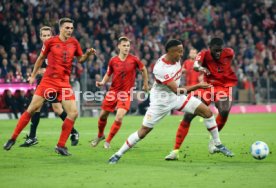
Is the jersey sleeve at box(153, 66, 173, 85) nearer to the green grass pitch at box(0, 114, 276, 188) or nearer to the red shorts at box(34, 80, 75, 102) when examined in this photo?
the green grass pitch at box(0, 114, 276, 188)

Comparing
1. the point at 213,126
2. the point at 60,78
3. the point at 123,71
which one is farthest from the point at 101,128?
the point at 213,126

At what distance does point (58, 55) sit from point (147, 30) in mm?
19579

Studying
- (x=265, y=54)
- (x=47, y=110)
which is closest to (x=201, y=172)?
(x=47, y=110)

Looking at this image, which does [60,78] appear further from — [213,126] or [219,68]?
[219,68]

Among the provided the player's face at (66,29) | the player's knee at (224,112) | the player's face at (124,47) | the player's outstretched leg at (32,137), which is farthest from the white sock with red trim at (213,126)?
the player's outstretched leg at (32,137)

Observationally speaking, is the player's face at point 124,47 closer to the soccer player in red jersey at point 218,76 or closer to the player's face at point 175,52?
the soccer player in red jersey at point 218,76

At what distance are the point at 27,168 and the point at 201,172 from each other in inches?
109

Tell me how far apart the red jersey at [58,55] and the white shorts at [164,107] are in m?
2.12

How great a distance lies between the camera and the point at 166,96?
12.0 m

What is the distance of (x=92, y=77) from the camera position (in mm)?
28938

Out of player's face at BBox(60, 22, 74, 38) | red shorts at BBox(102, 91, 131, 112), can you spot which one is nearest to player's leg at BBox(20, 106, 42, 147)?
red shorts at BBox(102, 91, 131, 112)

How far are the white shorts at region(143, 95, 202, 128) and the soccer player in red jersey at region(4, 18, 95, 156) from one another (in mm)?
1808

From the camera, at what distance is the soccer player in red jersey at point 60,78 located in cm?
1305

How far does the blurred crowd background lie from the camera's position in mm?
27328
